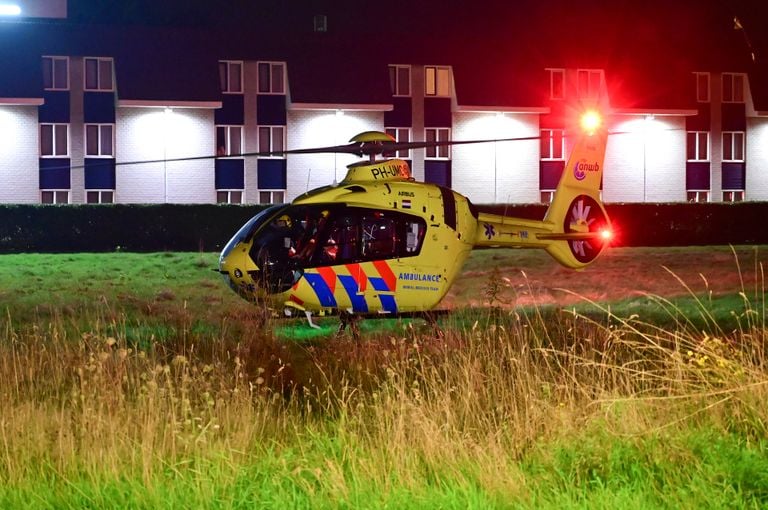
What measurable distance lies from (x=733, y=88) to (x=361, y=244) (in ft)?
Result: 160

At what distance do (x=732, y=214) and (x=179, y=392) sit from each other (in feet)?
140

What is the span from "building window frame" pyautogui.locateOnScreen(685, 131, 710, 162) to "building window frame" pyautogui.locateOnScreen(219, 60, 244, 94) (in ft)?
76.4

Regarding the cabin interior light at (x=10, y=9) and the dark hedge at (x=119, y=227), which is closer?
the dark hedge at (x=119, y=227)

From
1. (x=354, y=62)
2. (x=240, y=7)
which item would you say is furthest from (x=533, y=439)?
(x=240, y=7)

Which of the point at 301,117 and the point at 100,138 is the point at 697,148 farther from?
the point at 100,138

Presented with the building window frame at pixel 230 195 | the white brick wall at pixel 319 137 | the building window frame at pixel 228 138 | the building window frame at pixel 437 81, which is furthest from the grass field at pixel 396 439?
the building window frame at pixel 437 81

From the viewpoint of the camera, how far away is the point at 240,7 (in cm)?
6216

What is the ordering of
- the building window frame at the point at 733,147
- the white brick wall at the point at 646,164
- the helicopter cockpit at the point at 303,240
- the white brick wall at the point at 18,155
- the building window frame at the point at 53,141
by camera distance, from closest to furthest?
the helicopter cockpit at the point at 303,240, the white brick wall at the point at 18,155, the building window frame at the point at 53,141, the white brick wall at the point at 646,164, the building window frame at the point at 733,147

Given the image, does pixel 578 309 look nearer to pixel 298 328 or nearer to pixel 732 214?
pixel 298 328

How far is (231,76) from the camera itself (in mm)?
56406

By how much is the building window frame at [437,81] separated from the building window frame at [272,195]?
894cm

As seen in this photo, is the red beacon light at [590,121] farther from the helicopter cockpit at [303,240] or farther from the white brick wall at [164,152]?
the white brick wall at [164,152]

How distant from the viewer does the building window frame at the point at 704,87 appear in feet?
206

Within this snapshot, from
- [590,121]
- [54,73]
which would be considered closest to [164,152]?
[54,73]
